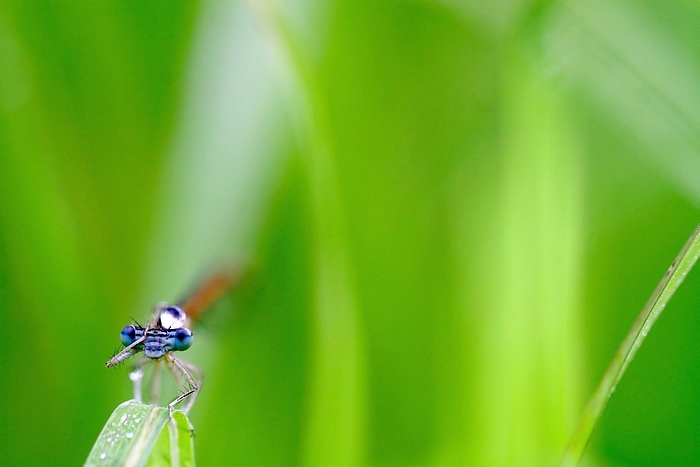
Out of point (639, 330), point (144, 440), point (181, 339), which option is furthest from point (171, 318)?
point (639, 330)

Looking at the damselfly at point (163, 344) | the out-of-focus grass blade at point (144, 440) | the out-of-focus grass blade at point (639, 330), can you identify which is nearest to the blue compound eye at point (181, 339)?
the damselfly at point (163, 344)

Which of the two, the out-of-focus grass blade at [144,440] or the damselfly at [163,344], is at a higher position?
the damselfly at [163,344]

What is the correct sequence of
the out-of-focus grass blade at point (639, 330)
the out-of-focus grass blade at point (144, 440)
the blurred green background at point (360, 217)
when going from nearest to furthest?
1. the out-of-focus grass blade at point (144, 440)
2. the out-of-focus grass blade at point (639, 330)
3. the blurred green background at point (360, 217)

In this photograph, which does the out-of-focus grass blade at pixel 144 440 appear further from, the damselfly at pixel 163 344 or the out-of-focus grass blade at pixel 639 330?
the out-of-focus grass blade at pixel 639 330

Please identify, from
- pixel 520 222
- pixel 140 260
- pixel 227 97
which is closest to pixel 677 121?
pixel 520 222

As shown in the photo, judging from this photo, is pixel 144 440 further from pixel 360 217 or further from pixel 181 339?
pixel 360 217

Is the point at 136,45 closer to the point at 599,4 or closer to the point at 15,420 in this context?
the point at 15,420

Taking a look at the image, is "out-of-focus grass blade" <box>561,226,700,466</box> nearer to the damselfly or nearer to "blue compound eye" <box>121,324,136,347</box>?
the damselfly

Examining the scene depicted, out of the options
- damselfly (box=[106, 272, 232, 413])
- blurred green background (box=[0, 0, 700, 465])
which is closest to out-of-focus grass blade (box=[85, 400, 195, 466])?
damselfly (box=[106, 272, 232, 413])
